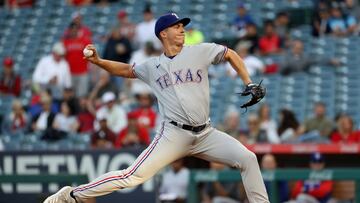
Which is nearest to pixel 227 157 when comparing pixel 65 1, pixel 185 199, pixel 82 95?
pixel 185 199

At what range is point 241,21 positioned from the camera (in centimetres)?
1678

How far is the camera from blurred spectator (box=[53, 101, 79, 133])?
1538cm

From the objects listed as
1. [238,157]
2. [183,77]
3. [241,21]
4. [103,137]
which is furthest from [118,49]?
[238,157]

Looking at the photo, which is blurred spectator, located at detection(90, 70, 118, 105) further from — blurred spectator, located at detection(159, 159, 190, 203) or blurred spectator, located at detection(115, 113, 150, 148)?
blurred spectator, located at detection(159, 159, 190, 203)

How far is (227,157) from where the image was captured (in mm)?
8297

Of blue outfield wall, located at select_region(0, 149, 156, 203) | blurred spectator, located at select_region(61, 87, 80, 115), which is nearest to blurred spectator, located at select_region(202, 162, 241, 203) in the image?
blue outfield wall, located at select_region(0, 149, 156, 203)

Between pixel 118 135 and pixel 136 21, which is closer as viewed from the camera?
pixel 118 135

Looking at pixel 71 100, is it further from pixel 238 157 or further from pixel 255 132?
pixel 238 157

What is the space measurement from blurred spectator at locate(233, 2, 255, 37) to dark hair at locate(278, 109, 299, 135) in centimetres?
296

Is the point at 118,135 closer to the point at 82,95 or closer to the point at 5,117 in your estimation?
the point at 82,95

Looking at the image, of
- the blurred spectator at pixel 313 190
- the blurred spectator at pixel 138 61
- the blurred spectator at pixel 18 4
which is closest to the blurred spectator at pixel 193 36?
the blurred spectator at pixel 138 61

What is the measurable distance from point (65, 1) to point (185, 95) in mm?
12308

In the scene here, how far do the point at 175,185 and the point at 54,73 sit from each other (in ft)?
16.7

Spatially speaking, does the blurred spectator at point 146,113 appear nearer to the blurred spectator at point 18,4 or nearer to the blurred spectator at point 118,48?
the blurred spectator at point 118,48
